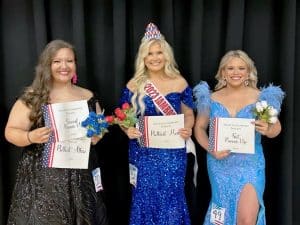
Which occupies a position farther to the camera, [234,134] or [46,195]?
[234,134]

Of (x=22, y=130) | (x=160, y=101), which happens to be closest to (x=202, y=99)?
(x=160, y=101)

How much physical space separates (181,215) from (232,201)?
0.30 m

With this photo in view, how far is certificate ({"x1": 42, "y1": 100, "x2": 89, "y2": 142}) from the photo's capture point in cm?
208

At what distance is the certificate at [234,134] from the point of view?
222 centimetres

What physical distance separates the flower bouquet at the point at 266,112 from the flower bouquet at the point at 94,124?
31.6 inches

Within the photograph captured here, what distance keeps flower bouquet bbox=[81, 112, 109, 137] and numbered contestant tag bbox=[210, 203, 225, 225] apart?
81 cm

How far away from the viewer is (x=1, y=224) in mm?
2791

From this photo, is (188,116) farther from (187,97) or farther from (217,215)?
(217,215)

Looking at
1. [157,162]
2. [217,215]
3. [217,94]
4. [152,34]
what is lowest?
[217,215]

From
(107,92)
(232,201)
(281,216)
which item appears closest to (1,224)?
(107,92)

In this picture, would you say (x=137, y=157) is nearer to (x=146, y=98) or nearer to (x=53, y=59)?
(x=146, y=98)

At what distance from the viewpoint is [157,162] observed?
2383mm

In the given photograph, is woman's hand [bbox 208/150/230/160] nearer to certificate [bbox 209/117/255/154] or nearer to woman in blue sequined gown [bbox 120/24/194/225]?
certificate [bbox 209/117/255/154]

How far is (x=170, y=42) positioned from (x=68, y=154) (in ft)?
3.52
